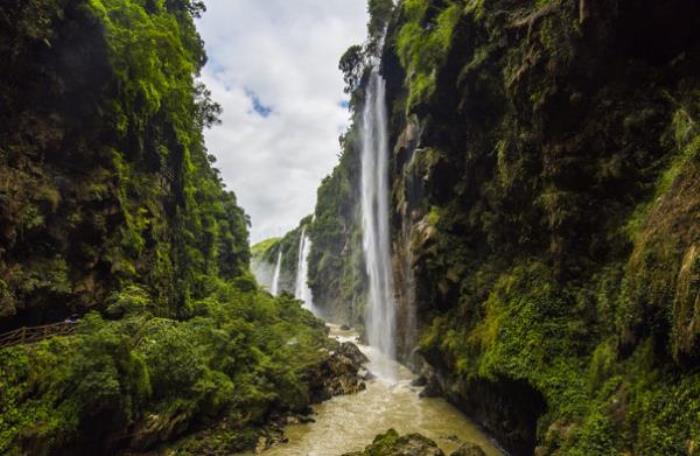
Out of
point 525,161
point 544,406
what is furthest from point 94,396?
point 525,161

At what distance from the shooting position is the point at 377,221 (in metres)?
36.2

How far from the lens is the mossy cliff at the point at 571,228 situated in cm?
716

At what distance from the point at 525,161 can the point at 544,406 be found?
23.0 ft

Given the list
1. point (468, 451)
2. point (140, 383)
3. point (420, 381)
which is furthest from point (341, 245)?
point (468, 451)

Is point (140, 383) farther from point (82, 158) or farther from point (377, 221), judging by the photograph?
point (377, 221)

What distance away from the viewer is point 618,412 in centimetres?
754

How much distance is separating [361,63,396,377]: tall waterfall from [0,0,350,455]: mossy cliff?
35.7ft

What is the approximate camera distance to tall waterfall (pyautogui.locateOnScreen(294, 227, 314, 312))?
219ft

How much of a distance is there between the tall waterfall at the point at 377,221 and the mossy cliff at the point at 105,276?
1087 cm

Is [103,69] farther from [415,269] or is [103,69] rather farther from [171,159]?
[415,269]

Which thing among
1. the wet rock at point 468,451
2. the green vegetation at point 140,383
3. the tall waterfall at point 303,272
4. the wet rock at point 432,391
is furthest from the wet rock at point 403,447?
the tall waterfall at point 303,272

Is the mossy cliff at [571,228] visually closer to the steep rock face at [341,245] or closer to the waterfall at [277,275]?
the steep rock face at [341,245]

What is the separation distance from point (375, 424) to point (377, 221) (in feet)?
71.3

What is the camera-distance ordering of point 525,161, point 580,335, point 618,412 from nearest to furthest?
point 618,412 → point 580,335 → point 525,161
